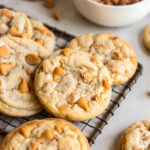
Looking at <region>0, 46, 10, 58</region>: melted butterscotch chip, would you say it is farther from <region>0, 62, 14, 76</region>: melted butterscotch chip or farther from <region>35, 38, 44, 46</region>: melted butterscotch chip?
<region>35, 38, 44, 46</region>: melted butterscotch chip

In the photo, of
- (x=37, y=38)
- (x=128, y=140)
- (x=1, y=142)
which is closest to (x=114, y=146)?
(x=128, y=140)

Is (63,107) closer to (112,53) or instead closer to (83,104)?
(83,104)

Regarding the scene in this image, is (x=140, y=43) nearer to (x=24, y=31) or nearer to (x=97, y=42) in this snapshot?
(x=97, y=42)

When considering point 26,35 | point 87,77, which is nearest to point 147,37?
point 87,77

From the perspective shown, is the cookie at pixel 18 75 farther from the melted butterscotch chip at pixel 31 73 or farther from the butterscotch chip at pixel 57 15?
the butterscotch chip at pixel 57 15

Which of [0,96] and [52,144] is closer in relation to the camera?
[52,144]

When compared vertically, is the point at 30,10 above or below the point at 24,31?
below

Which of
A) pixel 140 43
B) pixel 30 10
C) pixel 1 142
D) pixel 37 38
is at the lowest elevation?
pixel 1 142
